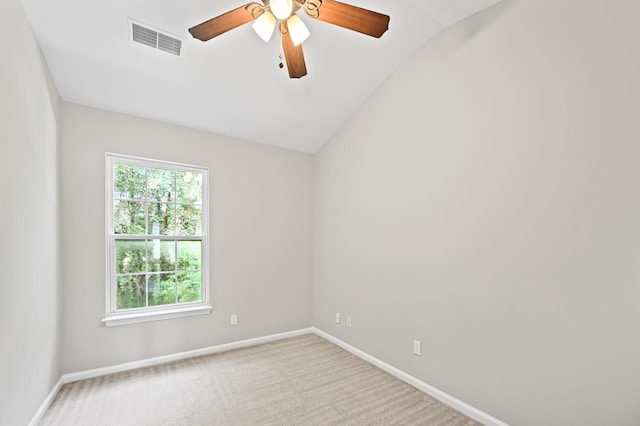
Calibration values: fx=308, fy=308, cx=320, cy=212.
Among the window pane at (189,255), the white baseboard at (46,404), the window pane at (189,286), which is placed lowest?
the white baseboard at (46,404)

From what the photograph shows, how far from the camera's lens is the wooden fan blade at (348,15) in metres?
1.58

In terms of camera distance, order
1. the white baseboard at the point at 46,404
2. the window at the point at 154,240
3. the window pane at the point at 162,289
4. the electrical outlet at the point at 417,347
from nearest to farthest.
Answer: the white baseboard at the point at 46,404 → the electrical outlet at the point at 417,347 → the window at the point at 154,240 → the window pane at the point at 162,289

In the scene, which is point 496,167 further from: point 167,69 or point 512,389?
point 167,69

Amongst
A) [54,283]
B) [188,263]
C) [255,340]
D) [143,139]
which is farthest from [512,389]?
[143,139]

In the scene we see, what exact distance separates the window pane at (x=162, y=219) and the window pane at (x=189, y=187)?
0.52 ft

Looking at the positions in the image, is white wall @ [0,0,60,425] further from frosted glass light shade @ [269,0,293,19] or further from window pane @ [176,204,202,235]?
frosted glass light shade @ [269,0,293,19]

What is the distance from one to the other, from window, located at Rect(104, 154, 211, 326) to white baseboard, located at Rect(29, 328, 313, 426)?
417mm

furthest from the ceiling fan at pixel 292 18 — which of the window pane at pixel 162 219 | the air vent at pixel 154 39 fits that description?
the window pane at pixel 162 219

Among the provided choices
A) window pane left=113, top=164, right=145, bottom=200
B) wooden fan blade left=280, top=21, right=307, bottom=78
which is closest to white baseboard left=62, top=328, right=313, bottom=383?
window pane left=113, top=164, right=145, bottom=200

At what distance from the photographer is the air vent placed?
228 centimetres

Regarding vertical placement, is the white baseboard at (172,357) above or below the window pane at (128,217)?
below

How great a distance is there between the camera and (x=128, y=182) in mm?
3107

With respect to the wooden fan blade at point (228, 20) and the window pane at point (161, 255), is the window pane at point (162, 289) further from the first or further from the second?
the wooden fan blade at point (228, 20)

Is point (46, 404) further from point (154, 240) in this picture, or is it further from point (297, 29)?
point (297, 29)
